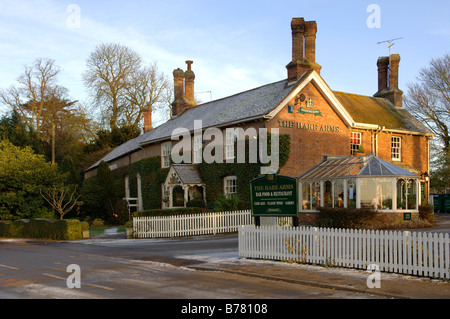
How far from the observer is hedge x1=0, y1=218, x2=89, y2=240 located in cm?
2422

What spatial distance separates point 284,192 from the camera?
48.0 feet

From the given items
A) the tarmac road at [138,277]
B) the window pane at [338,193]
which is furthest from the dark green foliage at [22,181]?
the window pane at [338,193]

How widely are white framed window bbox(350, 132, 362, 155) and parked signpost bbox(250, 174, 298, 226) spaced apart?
17.4 metres

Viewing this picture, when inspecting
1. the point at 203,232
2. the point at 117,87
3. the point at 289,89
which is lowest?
the point at 203,232

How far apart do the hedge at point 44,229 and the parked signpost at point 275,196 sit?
1230 cm

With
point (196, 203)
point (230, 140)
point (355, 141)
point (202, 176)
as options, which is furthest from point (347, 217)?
point (202, 176)

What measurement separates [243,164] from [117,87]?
34.9 meters

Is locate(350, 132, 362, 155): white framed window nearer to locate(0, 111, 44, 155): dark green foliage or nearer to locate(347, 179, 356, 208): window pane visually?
locate(347, 179, 356, 208): window pane

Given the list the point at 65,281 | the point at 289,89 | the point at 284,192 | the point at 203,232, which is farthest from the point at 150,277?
the point at 289,89

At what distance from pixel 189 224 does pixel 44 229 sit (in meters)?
7.93

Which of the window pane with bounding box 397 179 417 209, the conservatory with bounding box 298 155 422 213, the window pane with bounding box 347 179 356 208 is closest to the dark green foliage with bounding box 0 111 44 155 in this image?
the conservatory with bounding box 298 155 422 213

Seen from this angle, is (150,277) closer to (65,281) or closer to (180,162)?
(65,281)

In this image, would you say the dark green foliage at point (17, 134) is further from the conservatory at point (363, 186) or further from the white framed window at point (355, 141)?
the conservatory at point (363, 186)

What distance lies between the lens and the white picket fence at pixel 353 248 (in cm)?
1085
